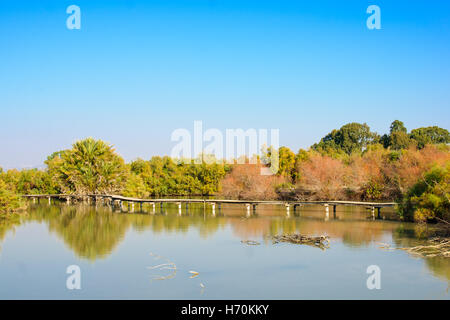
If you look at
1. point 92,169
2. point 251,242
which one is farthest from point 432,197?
point 92,169

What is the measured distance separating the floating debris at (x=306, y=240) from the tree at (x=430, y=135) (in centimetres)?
3379

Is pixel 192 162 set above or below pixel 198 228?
above

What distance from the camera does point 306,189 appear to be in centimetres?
2736

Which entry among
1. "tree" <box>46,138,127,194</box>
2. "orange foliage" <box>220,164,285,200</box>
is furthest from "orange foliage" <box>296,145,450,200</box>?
"tree" <box>46,138,127,194</box>

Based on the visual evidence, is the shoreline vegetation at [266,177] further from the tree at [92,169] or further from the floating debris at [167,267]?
the floating debris at [167,267]

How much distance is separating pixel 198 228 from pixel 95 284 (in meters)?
7.90

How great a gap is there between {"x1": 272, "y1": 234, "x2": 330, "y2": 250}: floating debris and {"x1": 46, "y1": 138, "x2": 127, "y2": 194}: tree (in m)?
19.3

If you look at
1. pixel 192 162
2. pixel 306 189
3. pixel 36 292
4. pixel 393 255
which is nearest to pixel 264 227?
pixel 393 255

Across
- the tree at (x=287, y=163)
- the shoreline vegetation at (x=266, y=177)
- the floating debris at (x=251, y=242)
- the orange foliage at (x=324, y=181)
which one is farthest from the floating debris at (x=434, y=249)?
the tree at (x=287, y=163)

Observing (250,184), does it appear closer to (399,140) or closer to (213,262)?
(213,262)

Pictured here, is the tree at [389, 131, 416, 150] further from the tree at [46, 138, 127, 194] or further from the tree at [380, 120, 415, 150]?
the tree at [46, 138, 127, 194]

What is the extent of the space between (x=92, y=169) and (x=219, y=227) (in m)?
16.6

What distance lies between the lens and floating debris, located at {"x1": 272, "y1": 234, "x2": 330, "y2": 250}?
40.5ft
